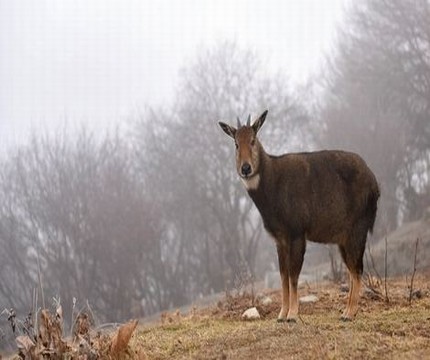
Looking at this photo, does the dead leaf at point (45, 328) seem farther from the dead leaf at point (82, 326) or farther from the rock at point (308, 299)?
the rock at point (308, 299)

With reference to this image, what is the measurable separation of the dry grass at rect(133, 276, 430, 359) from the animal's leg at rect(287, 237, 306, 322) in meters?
0.19

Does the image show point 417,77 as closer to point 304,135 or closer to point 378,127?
point 378,127

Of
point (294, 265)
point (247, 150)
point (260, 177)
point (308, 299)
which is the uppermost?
point (247, 150)

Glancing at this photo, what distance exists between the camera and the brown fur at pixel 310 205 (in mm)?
8086

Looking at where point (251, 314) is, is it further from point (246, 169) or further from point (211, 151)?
point (211, 151)

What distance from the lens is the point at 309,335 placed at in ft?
22.0

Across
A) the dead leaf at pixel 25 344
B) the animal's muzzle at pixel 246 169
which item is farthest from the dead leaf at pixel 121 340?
the animal's muzzle at pixel 246 169

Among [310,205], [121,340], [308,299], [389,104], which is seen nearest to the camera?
[121,340]

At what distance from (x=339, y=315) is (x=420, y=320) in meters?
1.34

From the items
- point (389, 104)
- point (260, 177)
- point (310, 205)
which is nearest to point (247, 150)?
point (260, 177)

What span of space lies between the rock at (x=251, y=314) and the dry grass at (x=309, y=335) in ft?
0.36

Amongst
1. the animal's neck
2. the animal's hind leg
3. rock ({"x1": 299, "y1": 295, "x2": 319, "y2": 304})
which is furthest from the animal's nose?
rock ({"x1": 299, "y1": 295, "x2": 319, "y2": 304})

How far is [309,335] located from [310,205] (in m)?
1.97

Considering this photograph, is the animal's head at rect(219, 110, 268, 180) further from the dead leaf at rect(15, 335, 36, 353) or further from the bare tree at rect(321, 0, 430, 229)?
the bare tree at rect(321, 0, 430, 229)
